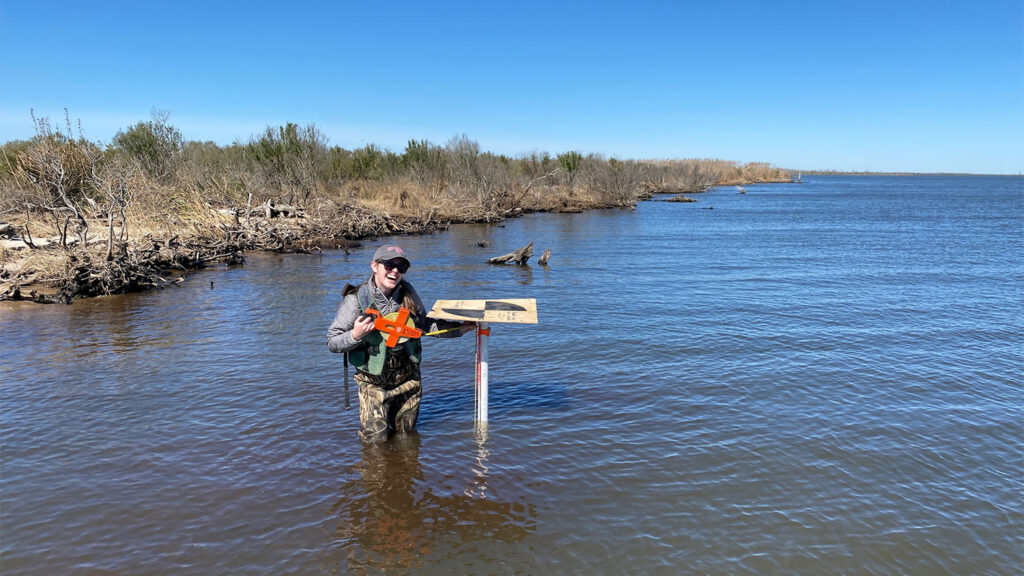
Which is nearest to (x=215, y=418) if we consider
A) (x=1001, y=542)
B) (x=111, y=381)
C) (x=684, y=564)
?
(x=111, y=381)

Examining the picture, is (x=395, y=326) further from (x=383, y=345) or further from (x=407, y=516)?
(x=407, y=516)

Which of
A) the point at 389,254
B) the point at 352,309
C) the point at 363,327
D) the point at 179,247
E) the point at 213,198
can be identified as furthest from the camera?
the point at 213,198

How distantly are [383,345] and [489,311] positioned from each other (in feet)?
3.68

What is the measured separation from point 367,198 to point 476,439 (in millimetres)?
38962

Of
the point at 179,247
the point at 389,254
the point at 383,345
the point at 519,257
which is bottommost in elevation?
the point at 519,257

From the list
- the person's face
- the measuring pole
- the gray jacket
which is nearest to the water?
the measuring pole

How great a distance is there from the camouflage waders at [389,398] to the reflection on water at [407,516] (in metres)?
0.36

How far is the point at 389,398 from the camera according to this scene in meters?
6.09

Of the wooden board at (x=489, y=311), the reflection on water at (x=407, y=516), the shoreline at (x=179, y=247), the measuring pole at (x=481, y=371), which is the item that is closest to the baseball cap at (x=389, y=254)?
the wooden board at (x=489, y=311)

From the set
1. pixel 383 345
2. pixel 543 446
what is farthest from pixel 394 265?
pixel 543 446

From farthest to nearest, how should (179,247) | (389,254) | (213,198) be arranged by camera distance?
(213,198)
(179,247)
(389,254)

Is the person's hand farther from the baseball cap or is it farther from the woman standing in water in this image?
the baseball cap

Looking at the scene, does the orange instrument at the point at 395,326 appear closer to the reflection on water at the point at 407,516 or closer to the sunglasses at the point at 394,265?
the sunglasses at the point at 394,265

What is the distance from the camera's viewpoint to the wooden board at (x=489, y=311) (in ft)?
19.5
